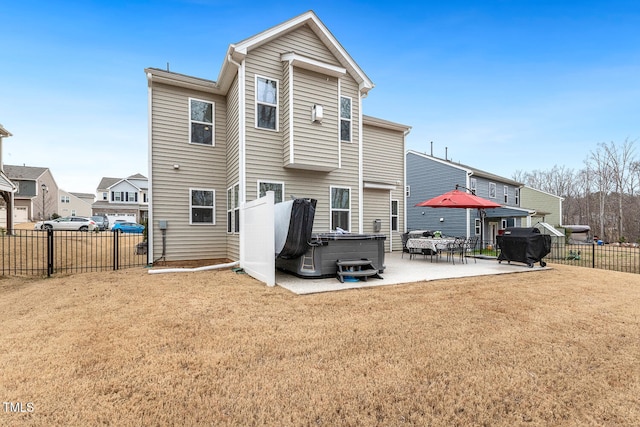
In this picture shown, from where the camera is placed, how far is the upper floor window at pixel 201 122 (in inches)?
357

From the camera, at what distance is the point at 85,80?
1276cm

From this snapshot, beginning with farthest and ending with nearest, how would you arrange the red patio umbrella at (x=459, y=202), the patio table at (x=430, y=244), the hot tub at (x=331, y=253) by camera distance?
the red patio umbrella at (x=459, y=202) < the patio table at (x=430, y=244) < the hot tub at (x=331, y=253)

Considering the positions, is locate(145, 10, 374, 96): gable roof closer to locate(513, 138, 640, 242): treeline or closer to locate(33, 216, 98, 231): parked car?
locate(33, 216, 98, 231): parked car

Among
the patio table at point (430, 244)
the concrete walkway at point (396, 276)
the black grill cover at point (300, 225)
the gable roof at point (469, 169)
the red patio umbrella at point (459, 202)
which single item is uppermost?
the gable roof at point (469, 169)

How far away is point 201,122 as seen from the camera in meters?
9.20

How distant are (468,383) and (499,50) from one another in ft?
51.4

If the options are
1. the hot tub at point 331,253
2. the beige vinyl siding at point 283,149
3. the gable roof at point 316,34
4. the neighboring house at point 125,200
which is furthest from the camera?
the neighboring house at point 125,200

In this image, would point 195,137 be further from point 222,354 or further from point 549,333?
point 549,333

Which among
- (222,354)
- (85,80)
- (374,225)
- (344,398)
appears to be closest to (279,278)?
(222,354)

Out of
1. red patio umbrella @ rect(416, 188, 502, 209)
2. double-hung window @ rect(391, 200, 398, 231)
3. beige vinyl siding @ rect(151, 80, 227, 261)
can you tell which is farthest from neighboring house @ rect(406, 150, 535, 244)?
beige vinyl siding @ rect(151, 80, 227, 261)

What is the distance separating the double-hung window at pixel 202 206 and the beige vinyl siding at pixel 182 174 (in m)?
0.13

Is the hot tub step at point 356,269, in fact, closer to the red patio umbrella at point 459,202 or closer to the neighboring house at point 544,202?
the red patio umbrella at point 459,202

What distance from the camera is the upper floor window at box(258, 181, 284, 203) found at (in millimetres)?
8008

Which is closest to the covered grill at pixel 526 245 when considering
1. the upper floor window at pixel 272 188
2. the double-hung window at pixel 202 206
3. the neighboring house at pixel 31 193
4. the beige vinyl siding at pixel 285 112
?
the upper floor window at pixel 272 188
